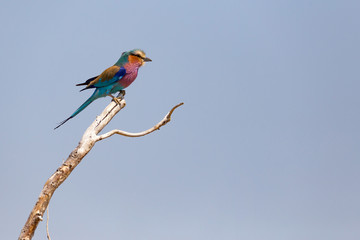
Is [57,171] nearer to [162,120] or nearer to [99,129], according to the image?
[99,129]

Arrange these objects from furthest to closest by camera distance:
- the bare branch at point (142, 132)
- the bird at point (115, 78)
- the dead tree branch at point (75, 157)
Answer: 1. the bird at point (115, 78)
2. the bare branch at point (142, 132)
3. the dead tree branch at point (75, 157)

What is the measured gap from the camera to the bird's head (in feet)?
19.9

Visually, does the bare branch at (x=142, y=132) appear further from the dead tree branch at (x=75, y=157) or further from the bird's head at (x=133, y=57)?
the bird's head at (x=133, y=57)

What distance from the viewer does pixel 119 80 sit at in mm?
5973

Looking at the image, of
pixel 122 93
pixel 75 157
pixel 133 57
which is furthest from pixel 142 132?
pixel 133 57

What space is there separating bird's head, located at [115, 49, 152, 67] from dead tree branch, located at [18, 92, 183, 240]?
0.44 metres

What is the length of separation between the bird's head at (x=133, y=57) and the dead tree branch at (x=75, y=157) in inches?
17.3

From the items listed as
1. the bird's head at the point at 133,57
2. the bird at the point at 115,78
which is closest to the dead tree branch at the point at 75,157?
the bird at the point at 115,78

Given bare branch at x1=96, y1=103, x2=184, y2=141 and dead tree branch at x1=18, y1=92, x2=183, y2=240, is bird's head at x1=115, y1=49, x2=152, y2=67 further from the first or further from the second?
bare branch at x1=96, y1=103, x2=184, y2=141

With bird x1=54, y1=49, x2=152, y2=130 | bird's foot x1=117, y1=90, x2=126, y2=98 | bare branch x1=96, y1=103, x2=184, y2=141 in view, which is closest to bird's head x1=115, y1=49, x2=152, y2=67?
bird x1=54, y1=49, x2=152, y2=130

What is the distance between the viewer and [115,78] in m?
5.94

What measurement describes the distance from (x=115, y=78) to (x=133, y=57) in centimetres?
38

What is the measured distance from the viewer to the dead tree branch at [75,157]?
4969 millimetres

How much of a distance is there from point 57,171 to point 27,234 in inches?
27.8
